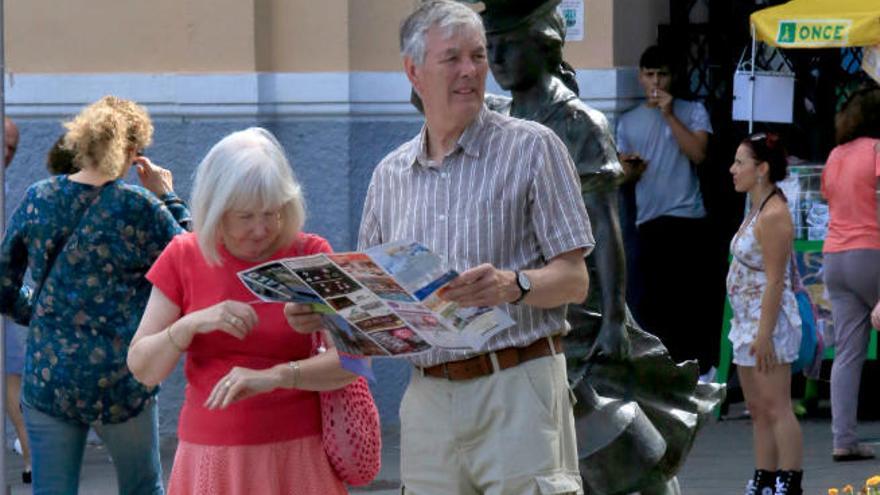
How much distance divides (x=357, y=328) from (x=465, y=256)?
12.6 inches

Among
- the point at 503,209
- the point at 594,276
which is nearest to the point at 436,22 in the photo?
the point at 503,209

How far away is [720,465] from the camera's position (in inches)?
397

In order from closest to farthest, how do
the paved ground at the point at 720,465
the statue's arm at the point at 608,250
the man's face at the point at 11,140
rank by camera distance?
the statue's arm at the point at 608,250 → the paved ground at the point at 720,465 → the man's face at the point at 11,140

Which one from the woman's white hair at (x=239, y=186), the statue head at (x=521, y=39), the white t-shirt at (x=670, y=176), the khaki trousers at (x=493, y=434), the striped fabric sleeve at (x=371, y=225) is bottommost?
the white t-shirt at (x=670, y=176)

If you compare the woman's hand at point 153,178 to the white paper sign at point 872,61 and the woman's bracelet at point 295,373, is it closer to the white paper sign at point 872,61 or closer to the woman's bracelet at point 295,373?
the woman's bracelet at point 295,373

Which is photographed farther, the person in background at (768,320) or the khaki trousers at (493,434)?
the person in background at (768,320)

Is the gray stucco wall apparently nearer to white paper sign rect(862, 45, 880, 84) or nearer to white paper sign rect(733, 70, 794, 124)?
white paper sign rect(733, 70, 794, 124)

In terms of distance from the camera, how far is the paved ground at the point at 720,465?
9484 millimetres

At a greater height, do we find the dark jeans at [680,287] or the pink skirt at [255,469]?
the pink skirt at [255,469]

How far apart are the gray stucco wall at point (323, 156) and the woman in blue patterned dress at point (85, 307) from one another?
13.0 feet

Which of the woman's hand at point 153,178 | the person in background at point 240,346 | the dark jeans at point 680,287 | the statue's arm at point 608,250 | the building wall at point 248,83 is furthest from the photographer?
the dark jeans at point 680,287

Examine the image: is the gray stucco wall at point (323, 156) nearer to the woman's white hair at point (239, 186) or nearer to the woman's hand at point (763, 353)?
the woman's hand at point (763, 353)

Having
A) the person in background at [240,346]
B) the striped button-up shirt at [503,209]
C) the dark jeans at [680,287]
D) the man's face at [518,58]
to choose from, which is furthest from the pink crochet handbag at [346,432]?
the dark jeans at [680,287]

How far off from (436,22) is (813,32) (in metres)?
6.36
